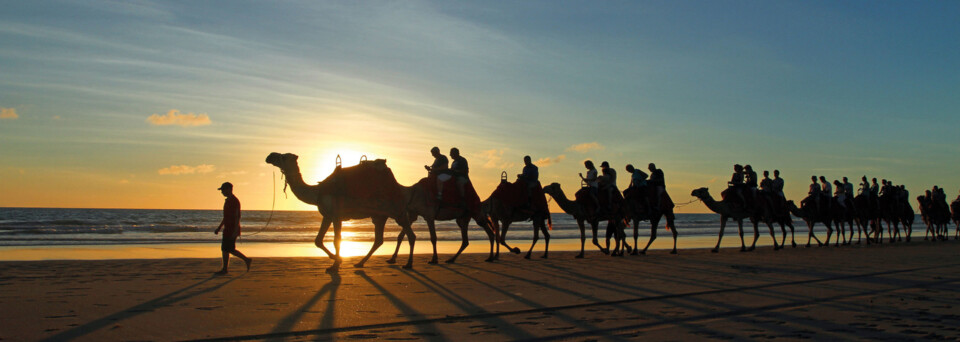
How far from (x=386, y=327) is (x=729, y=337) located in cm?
343

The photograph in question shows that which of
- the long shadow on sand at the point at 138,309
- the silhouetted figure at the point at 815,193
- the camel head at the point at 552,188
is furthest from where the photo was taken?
the silhouetted figure at the point at 815,193

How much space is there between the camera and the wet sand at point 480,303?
7691 millimetres

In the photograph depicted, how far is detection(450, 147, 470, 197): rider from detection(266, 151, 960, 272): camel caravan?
0.08ft

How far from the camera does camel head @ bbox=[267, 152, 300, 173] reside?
1548 cm

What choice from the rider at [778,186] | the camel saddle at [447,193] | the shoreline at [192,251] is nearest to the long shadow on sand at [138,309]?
the camel saddle at [447,193]

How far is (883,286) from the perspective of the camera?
1266cm

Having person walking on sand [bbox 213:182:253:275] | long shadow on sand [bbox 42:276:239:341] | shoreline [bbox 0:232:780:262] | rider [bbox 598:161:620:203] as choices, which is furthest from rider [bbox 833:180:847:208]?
long shadow on sand [bbox 42:276:239:341]

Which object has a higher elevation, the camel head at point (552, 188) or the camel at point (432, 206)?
the camel head at point (552, 188)

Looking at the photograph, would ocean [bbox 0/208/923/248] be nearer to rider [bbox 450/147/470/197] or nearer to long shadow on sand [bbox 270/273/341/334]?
rider [bbox 450/147/470/197]

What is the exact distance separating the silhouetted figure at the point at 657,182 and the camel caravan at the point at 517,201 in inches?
1.2

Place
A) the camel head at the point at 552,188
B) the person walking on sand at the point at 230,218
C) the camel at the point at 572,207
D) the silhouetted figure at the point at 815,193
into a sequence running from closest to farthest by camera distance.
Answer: the person walking on sand at the point at 230,218, the camel at the point at 572,207, the camel head at the point at 552,188, the silhouetted figure at the point at 815,193

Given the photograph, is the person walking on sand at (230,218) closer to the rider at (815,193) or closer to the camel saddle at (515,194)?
the camel saddle at (515,194)

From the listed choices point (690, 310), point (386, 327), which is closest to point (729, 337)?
point (690, 310)

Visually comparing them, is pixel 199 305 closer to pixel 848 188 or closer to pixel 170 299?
pixel 170 299
